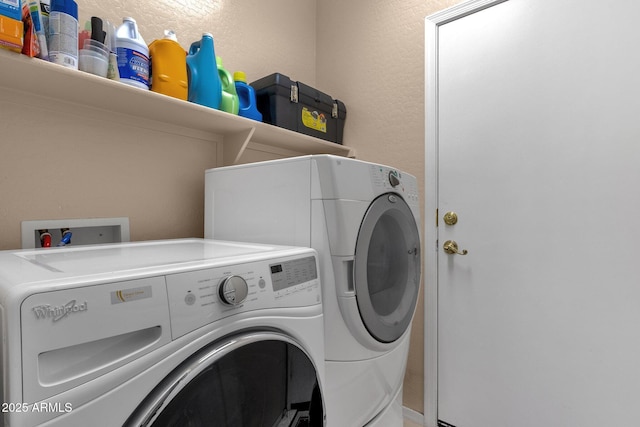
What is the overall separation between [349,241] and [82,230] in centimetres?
105

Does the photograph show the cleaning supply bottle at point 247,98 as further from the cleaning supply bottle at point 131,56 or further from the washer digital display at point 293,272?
the washer digital display at point 293,272

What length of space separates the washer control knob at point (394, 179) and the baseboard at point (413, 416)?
137 centimetres

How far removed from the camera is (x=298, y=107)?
191 centimetres

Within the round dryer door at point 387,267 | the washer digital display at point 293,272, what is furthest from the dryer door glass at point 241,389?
the round dryer door at point 387,267

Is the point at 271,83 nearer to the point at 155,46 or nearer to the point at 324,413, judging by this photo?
the point at 155,46

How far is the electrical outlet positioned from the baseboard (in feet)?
5.75

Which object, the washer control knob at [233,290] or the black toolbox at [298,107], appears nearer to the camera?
the washer control knob at [233,290]

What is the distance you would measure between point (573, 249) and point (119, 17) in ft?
7.29

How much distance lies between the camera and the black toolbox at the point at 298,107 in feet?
5.89

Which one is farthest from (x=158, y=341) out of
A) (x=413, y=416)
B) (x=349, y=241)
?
(x=413, y=416)

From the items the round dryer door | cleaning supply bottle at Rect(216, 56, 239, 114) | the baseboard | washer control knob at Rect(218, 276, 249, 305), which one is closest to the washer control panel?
washer control knob at Rect(218, 276, 249, 305)

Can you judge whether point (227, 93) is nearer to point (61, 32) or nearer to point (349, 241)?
point (61, 32)

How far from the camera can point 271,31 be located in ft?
6.85

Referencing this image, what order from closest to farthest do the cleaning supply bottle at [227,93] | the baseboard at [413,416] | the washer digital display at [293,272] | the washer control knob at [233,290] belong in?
the washer control knob at [233,290]
the washer digital display at [293,272]
the cleaning supply bottle at [227,93]
the baseboard at [413,416]
